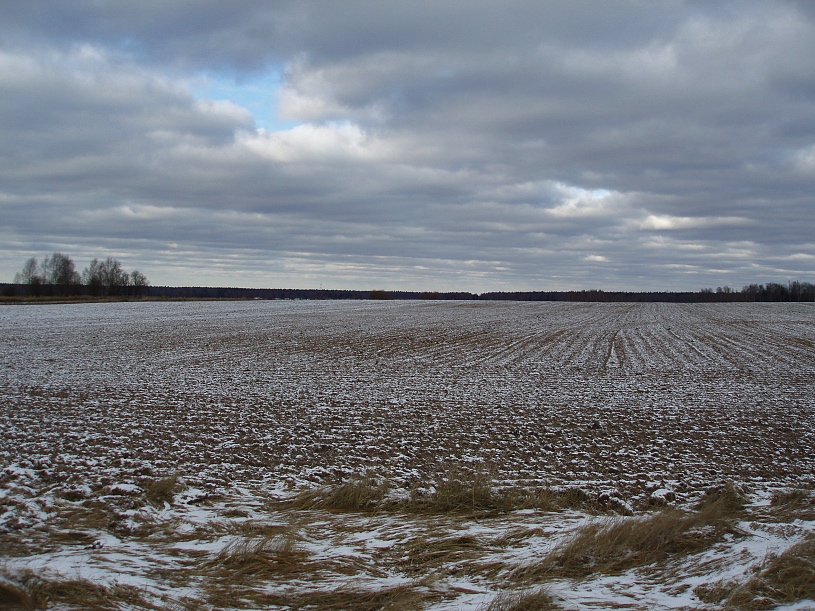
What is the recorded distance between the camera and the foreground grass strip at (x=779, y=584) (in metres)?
5.09

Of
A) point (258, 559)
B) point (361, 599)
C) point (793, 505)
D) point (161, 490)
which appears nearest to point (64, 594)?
point (258, 559)

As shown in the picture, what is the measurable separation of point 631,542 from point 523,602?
181 cm

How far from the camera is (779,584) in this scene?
5.35m

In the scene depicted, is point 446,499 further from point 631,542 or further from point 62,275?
point 62,275

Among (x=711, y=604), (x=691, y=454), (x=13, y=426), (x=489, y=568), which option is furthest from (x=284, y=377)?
(x=711, y=604)

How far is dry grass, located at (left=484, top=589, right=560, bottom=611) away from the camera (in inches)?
197

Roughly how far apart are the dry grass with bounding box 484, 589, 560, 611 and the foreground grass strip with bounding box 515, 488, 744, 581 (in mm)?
349

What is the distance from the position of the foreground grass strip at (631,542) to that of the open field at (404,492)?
23 millimetres

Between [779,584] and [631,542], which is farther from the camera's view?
[631,542]

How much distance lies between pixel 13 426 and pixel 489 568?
1035 centimetres

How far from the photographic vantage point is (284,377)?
62.0 ft

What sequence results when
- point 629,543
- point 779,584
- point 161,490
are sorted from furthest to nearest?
1. point 161,490
2. point 629,543
3. point 779,584

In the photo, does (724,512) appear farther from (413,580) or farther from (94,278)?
(94,278)

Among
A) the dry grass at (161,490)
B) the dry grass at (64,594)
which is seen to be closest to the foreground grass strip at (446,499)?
the dry grass at (161,490)
